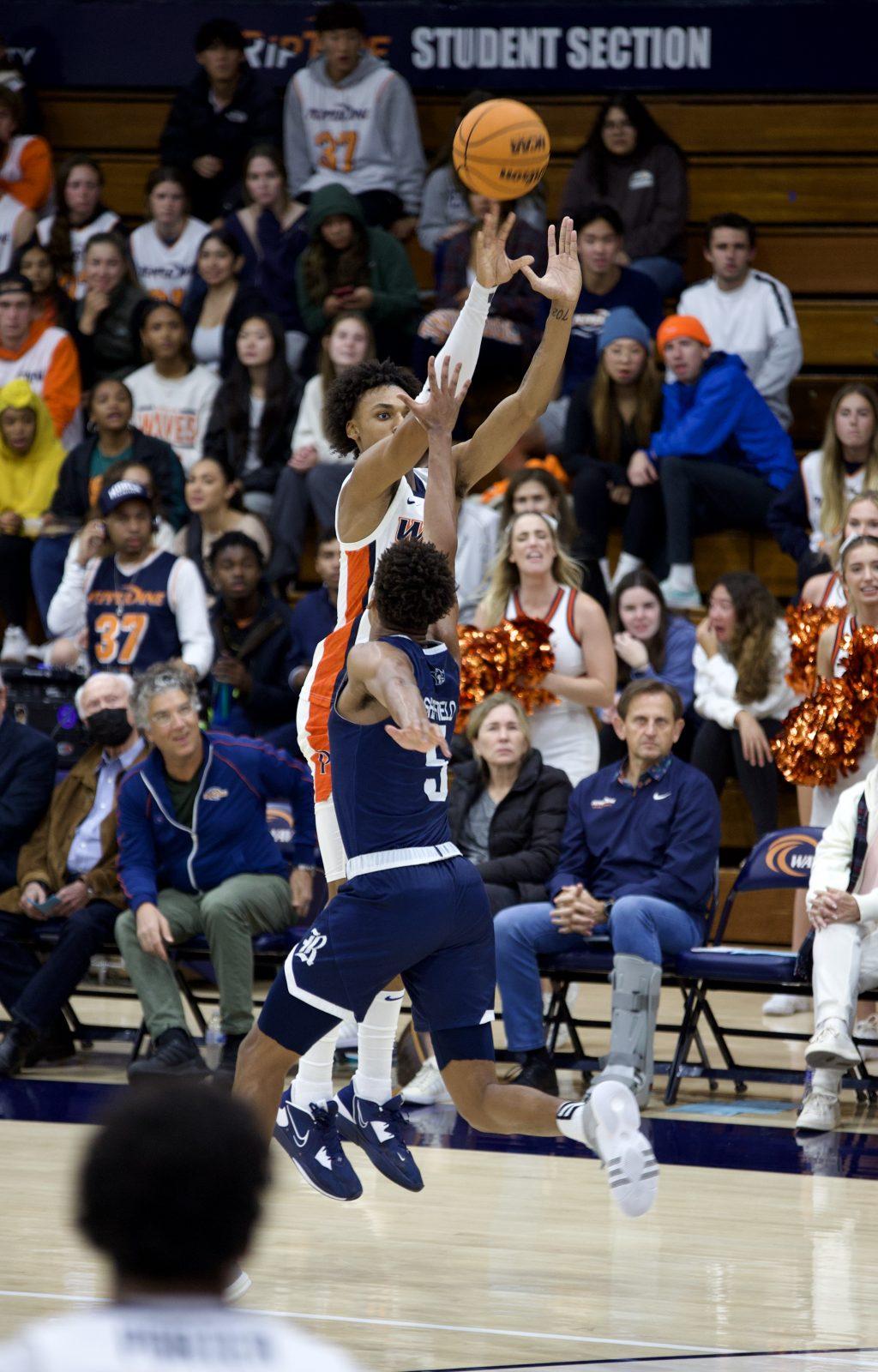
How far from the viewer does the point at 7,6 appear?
1344cm

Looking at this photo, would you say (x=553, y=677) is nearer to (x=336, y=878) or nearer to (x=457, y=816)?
(x=457, y=816)

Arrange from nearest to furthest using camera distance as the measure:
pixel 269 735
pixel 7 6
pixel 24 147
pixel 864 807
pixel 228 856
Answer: pixel 864 807
pixel 228 856
pixel 269 735
pixel 24 147
pixel 7 6

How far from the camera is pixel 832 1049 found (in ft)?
20.7

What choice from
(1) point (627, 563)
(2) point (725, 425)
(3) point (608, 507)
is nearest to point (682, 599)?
(1) point (627, 563)

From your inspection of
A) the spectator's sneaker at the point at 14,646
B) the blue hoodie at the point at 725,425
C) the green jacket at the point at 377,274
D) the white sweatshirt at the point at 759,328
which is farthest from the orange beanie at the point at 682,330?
the spectator's sneaker at the point at 14,646

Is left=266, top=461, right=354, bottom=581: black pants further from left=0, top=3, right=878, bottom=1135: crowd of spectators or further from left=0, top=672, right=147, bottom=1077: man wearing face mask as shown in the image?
left=0, top=672, right=147, bottom=1077: man wearing face mask

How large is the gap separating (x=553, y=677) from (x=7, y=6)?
814 cm

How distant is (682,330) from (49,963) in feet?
15.9

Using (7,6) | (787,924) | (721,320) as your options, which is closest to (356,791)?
(787,924)

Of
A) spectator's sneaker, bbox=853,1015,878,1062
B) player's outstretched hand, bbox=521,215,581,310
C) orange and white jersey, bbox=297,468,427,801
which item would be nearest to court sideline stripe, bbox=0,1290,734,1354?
orange and white jersey, bbox=297,468,427,801

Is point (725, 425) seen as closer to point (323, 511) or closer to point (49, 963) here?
Result: point (323, 511)

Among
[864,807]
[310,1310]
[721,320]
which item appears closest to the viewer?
[310,1310]

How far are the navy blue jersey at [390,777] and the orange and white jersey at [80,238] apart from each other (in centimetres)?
822

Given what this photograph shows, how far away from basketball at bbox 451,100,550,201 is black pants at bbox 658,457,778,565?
448cm
